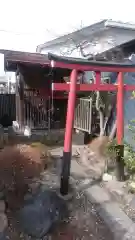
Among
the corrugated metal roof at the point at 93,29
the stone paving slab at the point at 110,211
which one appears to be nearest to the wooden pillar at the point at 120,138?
the stone paving slab at the point at 110,211

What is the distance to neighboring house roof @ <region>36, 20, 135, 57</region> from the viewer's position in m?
13.1

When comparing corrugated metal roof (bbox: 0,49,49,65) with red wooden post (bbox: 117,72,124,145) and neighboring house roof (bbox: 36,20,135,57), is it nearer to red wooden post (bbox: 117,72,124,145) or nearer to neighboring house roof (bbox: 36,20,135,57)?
neighboring house roof (bbox: 36,20,135,57)

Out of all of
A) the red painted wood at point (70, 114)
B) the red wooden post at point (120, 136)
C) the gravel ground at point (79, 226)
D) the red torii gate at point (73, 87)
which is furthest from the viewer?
the red wooden post at point (120, 136)

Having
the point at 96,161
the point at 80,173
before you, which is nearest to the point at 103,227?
the point at 80,173

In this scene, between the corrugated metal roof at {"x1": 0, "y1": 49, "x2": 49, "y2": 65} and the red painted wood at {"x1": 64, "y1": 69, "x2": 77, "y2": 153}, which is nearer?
the red painted wood at {"x1": 64, "y1": 69, "x2": 77, "y2": 153}

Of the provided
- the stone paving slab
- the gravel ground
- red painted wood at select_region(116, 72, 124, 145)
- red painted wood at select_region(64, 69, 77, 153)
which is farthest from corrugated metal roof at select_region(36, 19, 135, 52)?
the gravel ground

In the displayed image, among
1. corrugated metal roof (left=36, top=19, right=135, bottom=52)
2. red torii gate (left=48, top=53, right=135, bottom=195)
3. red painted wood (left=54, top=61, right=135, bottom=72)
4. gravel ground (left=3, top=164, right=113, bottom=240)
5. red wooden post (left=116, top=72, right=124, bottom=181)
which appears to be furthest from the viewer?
corrugated metal roof (left=36, top=19, right=135, bottom=52)

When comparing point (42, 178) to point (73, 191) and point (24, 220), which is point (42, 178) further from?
point (24, 220)

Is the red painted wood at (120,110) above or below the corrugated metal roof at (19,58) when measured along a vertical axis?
below

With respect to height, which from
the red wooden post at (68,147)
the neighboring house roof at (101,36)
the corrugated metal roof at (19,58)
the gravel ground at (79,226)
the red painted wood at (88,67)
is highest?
the neighboring house roof at (101,36)

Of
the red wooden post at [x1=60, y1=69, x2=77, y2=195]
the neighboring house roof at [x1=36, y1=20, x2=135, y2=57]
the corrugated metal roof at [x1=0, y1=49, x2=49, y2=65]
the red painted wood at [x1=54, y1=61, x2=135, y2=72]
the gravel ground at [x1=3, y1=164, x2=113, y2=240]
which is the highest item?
the neighboring house roof at [x1=36, y1=20, x2=135, y2=57]

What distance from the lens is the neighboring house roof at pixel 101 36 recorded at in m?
13.1

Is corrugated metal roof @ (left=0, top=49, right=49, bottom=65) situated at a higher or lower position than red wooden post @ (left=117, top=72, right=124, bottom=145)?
higher

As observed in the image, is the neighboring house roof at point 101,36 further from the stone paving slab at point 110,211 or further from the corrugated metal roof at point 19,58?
the stone paving slab at point 110,211
